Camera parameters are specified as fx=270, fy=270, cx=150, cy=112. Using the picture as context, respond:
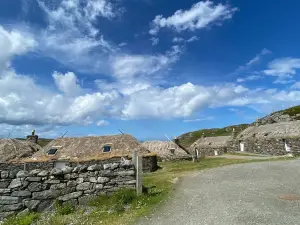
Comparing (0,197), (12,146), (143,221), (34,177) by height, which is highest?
(12,146)

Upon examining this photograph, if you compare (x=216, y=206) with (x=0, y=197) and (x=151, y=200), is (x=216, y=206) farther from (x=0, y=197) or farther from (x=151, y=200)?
(x=0, y=197)

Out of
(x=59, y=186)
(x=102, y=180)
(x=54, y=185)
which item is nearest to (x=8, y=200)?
(x=54, y=185)

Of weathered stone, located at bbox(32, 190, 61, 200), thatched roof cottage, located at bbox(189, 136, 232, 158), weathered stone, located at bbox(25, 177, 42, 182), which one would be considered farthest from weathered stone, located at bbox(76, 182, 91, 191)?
thatched roof cottage, located at bbox(189, 136, 232, 158)

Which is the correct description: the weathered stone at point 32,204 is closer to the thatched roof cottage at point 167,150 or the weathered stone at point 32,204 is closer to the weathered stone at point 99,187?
the weathered stone at point 99,187

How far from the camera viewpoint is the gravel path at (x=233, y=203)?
949 centimetres

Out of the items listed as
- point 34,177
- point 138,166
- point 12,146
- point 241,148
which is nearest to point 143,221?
point 138,166

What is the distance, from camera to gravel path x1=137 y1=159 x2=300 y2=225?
31.1ft

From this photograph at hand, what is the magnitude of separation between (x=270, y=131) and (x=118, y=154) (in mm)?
30608

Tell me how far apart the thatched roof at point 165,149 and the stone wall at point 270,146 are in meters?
15.2

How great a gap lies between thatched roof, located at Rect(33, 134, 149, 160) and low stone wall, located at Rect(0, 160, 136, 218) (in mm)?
20146

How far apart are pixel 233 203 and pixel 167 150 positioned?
31450mm

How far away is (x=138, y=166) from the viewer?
13625mm

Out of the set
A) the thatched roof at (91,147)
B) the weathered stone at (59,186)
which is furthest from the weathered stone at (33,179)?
the thatched roof at (91,147)

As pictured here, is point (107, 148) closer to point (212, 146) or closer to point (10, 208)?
point (10, 208)
